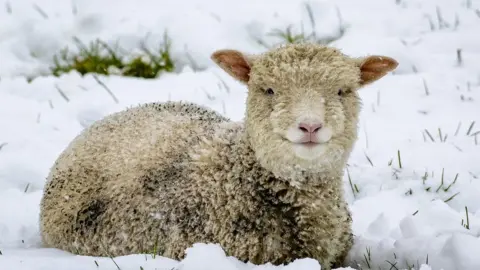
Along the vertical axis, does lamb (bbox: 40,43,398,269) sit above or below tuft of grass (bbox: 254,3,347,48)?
above

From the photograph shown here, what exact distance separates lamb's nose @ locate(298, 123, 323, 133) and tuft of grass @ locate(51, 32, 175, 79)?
4.18 m

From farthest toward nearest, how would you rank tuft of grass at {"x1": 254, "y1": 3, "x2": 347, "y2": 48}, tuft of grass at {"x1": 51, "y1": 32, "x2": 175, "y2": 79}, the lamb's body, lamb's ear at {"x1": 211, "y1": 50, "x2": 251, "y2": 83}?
tuft of grass at {"x1": 254, "y1": 3, "x2": 347, "y2": 48} → tuft of grass at {"x1": 51, "y1": 32, "x2": 175, "y2": 79} → lamb's ear at {"x1": 211, "y1": 50, "x2": 251, "y2": 83} → the lamb's body

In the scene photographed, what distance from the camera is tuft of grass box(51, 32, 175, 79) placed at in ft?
25.8

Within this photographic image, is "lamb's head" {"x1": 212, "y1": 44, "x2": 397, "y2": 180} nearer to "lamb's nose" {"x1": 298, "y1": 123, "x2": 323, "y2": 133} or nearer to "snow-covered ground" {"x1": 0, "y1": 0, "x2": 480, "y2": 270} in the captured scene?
"lamb's nose" {"x1": 298, "y1": 123, "x2": 323, "y2": 133}

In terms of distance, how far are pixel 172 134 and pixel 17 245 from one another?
1.14 meters

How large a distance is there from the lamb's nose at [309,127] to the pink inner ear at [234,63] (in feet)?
2.24

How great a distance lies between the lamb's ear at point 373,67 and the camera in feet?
14.5

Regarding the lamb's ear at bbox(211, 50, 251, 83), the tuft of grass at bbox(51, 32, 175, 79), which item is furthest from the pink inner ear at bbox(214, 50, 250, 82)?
the tuft of grass at bbox(51, 32, 175, 79)

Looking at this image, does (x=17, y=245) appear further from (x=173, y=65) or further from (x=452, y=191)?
(x=173, y=65)

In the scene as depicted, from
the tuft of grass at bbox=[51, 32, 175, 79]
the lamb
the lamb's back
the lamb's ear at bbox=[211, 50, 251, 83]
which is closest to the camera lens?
the lamb

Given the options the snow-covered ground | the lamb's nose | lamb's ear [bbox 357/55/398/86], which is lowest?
the snow-covered ground

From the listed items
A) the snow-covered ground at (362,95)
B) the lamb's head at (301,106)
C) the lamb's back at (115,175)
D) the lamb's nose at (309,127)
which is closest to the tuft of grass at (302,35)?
the snow-covered ground at (362,95)

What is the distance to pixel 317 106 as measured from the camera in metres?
3.92

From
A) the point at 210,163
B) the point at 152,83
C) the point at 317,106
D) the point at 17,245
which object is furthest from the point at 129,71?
the point at 317,106
